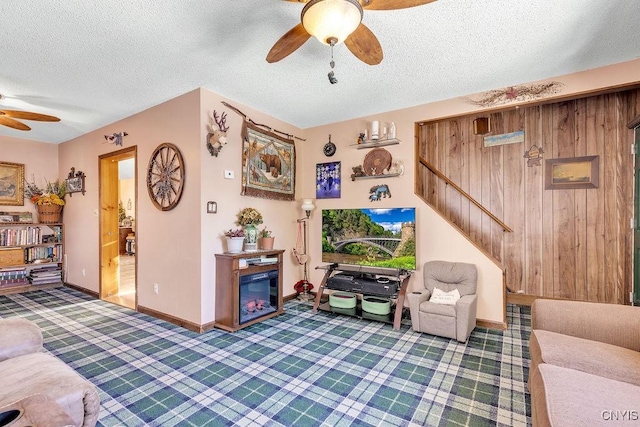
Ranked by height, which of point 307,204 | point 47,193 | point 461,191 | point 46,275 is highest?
point 47,193

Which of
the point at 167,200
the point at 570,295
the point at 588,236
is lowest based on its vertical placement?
the point at 570,295

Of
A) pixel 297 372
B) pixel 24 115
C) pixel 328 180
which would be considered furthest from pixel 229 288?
pixel 24 115

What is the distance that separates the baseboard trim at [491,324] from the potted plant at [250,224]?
2.75 metres

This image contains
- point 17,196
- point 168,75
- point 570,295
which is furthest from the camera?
point 17,196

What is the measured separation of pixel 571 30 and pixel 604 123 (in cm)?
172

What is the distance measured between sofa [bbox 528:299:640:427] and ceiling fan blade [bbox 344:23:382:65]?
6.81 feet

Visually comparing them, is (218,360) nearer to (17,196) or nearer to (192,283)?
(192,283)

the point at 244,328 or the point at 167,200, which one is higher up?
the point at 167,200

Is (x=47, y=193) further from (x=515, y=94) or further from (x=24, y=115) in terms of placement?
(x=515, y=94)

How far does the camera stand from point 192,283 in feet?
11.1

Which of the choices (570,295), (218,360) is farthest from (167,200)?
(570,295)

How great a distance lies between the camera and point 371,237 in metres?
4.05

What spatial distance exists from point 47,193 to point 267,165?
176 inches

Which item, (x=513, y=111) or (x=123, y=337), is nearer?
(x=123, y=337)
